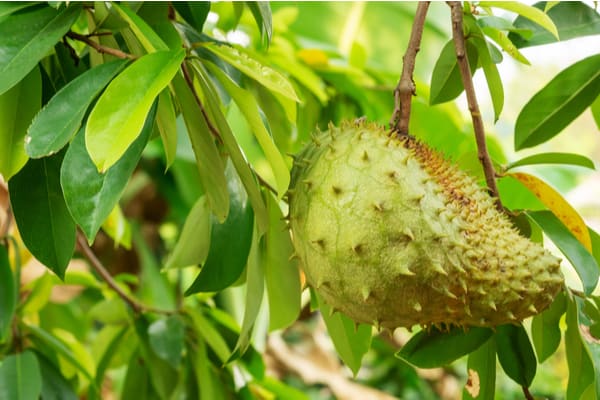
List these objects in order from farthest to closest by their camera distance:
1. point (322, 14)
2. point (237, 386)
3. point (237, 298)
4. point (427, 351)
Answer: point (322, 14) → point (237, 298) → point (237, 386) → point (427, 351)

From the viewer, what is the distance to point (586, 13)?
0.95 m

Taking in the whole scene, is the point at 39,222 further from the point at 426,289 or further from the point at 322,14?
the point at 322,14

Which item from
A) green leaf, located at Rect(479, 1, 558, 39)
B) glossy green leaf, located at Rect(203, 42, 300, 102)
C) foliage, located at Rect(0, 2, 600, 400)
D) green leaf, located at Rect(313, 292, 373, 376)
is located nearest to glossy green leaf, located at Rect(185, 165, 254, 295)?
Answer: foliage, located at Rect(0, 2, 600, 400)

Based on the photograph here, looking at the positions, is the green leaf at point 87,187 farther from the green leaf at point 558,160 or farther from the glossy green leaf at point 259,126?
the green leaf at point 558,160

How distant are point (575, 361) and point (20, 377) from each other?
0.67 metres

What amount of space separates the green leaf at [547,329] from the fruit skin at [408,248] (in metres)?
0.11

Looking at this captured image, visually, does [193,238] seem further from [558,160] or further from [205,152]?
[558,160]

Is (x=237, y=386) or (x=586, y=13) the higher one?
(x=586, y=13)

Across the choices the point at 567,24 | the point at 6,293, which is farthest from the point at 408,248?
the point at 6,293

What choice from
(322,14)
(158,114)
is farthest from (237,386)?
(322,14)

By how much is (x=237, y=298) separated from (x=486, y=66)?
63.5 inches

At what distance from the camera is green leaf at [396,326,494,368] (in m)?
0.85

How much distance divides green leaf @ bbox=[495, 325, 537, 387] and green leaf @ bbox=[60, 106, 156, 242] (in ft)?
1.46

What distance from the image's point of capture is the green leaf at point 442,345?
2.79 feet
